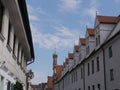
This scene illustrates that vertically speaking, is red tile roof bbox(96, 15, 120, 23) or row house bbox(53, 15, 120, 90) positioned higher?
red tile roof bbox(96, 15, 120, 23)

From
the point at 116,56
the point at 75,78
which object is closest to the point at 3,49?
the point at 116,56

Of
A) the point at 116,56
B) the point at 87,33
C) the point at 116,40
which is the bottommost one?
the point at 116,56

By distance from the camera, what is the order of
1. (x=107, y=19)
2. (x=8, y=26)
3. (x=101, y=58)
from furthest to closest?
(x=107, y=19), (x=101, y=58), (x=8, y=26)

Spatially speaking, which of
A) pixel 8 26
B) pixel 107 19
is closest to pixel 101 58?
pixel 107 19

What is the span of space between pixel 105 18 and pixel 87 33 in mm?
4939

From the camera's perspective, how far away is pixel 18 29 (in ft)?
47.5

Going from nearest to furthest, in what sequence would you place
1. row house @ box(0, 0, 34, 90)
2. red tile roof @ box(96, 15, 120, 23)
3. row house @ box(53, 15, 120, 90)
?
row house @ box(0, 0, 34, 90) < row house @ box(53, 15, 120, 90) < red tile roof @ box(96, 15, 120, 23)

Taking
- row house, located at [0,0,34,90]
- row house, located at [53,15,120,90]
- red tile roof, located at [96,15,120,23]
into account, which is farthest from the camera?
red tile roof, located at [96,15,120,23]

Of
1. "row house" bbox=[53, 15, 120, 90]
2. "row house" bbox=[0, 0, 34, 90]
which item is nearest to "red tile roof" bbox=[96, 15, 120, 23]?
"row house" bbox=[53, 15, 120, 90]

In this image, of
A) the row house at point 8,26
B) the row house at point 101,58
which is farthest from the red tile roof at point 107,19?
the row house at point 8,26

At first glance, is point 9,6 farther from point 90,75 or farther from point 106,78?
point 90,75

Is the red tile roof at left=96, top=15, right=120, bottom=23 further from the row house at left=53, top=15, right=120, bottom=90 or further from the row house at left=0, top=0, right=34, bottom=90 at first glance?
the row house at left=0, top=0, right=34, bottom=90

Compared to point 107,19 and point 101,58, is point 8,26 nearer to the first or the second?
point 101,58

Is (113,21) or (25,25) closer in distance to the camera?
(25,25)
